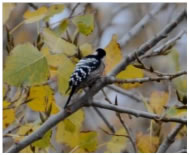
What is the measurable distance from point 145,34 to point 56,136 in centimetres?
76

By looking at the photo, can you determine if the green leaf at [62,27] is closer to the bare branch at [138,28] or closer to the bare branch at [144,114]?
the bare branch at [144,114]

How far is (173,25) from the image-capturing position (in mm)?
874

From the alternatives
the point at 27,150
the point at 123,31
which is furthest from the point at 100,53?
the point at 123,31

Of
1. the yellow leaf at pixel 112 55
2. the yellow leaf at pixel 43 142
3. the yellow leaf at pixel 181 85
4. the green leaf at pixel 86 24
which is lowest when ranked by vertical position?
the yellow leaf at pixel 43 142

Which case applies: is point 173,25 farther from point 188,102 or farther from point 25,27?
point 25,27

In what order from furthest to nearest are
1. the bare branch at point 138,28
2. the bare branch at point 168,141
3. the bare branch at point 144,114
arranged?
1. the bare branch at point 138,28
2. the bare branch at point 168,141
3. the bare branch at point 144,114

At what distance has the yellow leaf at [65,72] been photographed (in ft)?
2.94

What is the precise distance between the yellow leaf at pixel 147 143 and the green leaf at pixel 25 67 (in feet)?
0.76

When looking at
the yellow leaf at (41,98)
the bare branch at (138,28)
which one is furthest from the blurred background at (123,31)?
the yellow leaf at (41,98)

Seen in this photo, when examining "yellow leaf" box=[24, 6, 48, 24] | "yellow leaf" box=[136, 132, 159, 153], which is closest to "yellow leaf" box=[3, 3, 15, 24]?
"yellow leaf" box=[24, 6, 48, 24]

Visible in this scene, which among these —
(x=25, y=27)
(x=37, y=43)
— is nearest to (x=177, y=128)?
(x=37, y=43)

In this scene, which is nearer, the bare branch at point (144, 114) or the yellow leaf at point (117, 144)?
the bare branch at point (144, 114)

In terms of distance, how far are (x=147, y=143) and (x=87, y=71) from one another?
202 millimetres

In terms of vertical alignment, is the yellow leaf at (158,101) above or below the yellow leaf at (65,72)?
below
